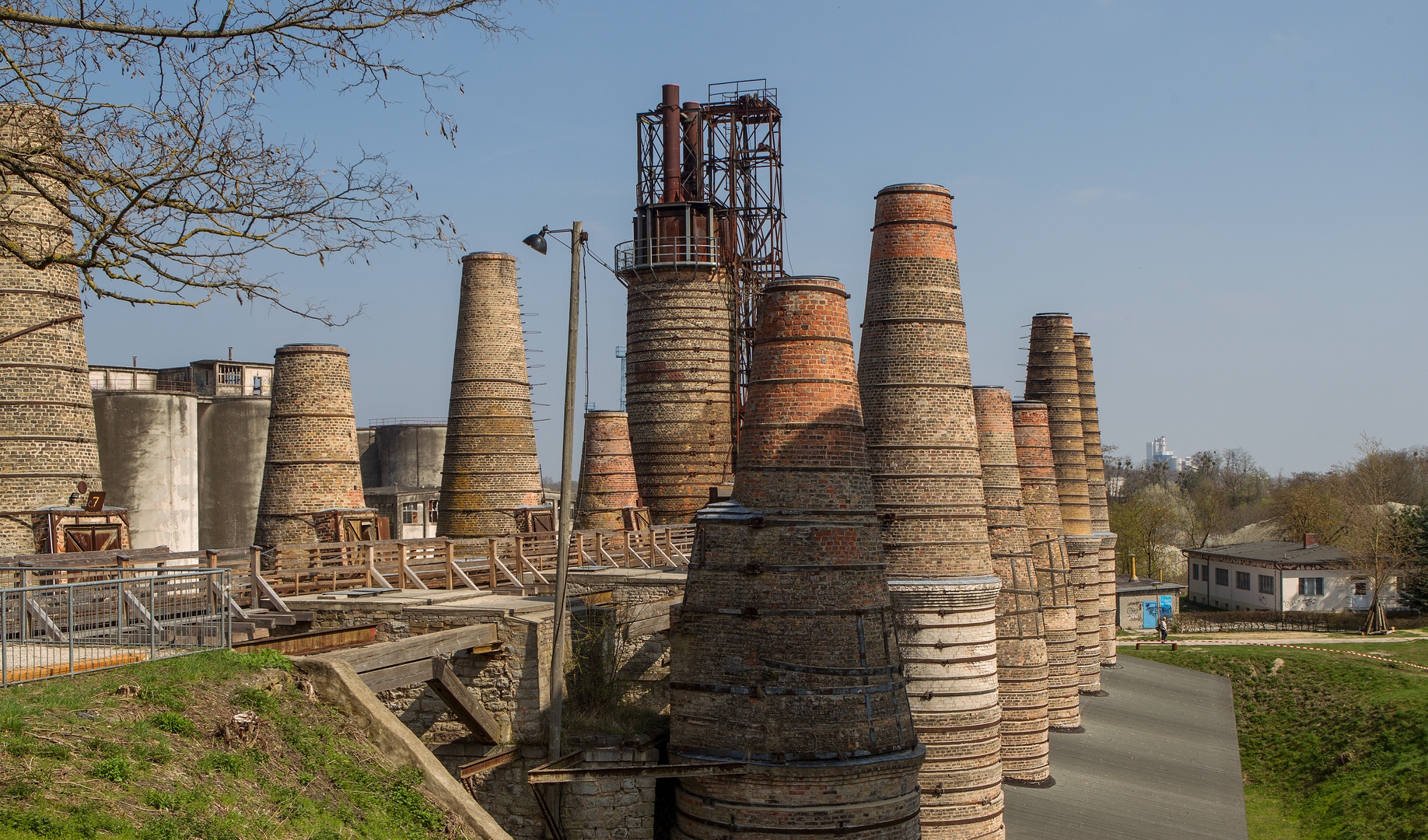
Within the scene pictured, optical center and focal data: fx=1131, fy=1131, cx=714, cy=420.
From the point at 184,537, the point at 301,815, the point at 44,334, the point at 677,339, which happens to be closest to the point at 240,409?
the point at 184,537

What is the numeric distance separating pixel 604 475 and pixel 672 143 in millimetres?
10072

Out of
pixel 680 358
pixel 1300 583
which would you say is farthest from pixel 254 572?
pixel 1300 583

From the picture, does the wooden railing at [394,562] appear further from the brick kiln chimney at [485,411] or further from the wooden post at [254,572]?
the brick kiln chimney at [485,411]

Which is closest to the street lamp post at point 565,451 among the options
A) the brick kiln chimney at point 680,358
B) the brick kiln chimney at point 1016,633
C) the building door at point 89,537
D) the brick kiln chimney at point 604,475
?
the building door at point 89,537

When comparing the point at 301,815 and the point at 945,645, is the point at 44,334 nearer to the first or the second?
the point at 301,815

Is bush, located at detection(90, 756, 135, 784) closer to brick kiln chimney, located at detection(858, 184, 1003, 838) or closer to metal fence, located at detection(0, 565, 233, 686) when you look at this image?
metal fence, located at detection(0, 565, 233, 686)

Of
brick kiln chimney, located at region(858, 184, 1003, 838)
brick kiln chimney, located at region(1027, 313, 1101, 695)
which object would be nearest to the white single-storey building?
brick kiln chimney, located at region(1027, 313, 1101, 695)

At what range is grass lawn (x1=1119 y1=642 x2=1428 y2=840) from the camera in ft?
85.5

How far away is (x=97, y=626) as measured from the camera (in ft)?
40.9

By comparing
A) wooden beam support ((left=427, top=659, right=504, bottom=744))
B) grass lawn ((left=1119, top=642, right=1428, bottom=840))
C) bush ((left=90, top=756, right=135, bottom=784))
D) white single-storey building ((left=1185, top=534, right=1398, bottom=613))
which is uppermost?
bush ((left=90, top=756, right=135, bottom=784))

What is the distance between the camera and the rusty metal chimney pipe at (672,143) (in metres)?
31.3

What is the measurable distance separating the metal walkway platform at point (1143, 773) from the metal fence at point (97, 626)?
46.0 ft

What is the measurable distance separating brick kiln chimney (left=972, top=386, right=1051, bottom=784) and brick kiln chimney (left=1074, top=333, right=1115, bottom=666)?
1373 cm

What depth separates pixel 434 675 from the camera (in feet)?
42.7
